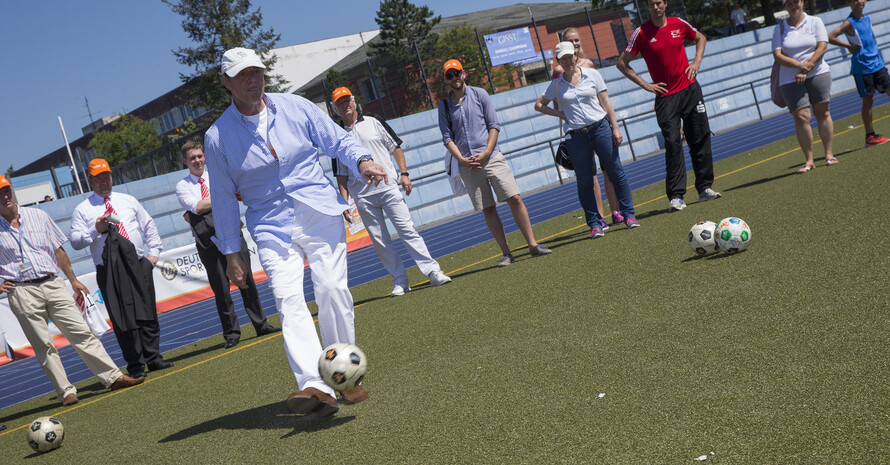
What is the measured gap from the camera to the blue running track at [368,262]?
958 cm

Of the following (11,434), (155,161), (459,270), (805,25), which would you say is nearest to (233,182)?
(11,434)

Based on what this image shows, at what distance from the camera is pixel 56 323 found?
6.62 m

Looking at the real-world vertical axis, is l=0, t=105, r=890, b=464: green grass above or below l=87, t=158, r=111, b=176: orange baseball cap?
below

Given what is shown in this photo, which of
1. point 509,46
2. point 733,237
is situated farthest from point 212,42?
point 733,237

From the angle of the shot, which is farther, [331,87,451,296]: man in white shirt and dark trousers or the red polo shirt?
the red polo shirt

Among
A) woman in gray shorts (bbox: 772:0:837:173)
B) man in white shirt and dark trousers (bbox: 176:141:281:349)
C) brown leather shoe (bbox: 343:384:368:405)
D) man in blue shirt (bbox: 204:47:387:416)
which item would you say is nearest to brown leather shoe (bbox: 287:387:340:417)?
man in blue shirt (bbox: 204:47:387:416)

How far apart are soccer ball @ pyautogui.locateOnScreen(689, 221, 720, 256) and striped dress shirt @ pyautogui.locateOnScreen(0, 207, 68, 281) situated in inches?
203

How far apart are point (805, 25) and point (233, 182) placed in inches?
272

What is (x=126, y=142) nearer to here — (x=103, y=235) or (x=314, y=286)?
(x=103, y=235)

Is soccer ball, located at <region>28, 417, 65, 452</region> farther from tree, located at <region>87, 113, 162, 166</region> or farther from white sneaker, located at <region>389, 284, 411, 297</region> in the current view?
tree, located at <region>87, 113, 162, 166</region>

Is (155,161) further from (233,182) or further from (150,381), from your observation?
(233,182)

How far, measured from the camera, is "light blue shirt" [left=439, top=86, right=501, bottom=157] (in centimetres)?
737

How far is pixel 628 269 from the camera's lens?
556 cm

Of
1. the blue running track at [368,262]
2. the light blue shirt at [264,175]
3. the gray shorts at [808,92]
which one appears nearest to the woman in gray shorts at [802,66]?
the gray shorts at [808,92]
